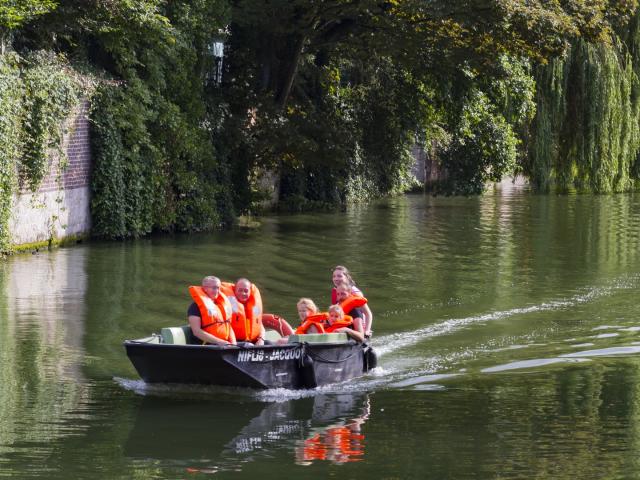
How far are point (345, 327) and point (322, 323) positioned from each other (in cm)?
29

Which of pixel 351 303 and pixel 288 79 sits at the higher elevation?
pixel 288 79

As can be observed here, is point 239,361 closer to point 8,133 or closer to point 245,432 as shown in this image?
point 245,432

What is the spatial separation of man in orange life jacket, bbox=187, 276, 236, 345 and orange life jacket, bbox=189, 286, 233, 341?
30mm

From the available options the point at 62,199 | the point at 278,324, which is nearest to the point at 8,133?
the point at 62,199

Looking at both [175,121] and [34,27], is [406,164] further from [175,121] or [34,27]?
[34,27]

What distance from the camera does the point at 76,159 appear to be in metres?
26.7

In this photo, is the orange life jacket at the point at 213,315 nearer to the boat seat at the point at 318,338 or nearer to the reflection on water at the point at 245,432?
the boat seat at the point at 318,338

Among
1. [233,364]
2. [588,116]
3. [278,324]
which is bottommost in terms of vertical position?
[233,364]

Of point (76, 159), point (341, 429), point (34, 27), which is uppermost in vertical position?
point (34, 27)

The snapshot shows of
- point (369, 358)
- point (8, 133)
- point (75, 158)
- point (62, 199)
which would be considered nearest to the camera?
point (369, 358)

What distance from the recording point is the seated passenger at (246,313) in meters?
14.4

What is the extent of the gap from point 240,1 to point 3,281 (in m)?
13.6

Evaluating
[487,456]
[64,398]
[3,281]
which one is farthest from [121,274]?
[487,456]

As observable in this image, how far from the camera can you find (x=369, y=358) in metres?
15.0
